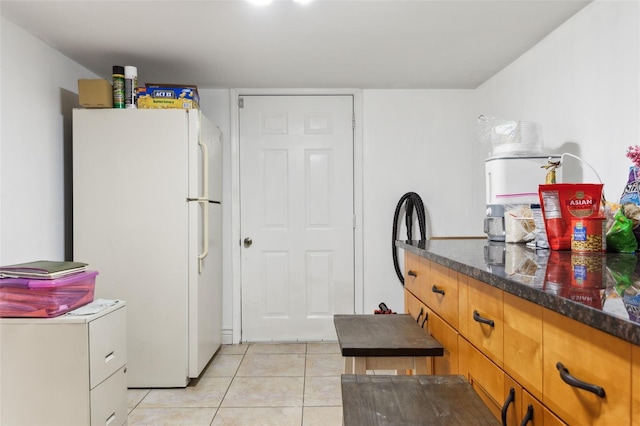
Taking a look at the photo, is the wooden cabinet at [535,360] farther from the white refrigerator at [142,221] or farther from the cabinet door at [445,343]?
the white refrigerator at [142,221]

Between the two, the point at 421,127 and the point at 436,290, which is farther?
the point at 421,127

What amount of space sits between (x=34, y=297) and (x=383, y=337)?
1583 millimetres

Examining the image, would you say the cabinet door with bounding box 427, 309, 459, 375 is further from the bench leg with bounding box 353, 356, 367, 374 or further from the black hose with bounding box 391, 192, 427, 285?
the black hose with bounding box 391, 192, 427, 285

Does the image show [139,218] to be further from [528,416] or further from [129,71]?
[528,416]

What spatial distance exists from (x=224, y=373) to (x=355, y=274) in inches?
54.6

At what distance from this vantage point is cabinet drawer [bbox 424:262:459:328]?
1496 mm

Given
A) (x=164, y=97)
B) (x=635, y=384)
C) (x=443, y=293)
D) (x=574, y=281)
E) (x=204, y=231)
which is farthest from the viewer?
(x=204, y=231)

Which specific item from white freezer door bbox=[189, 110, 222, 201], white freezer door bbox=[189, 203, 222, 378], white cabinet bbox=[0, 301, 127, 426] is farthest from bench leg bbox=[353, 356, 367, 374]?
white freezer door bbox=[189, 110, 222, 201]

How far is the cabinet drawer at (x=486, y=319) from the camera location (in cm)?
113

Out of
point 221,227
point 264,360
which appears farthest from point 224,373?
point 221,227

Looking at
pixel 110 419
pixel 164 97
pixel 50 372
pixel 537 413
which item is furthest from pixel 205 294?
Result: pixel 537 413

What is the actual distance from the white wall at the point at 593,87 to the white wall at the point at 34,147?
3.09m

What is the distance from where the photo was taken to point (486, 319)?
119 cm

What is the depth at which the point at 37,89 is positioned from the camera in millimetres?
2660
